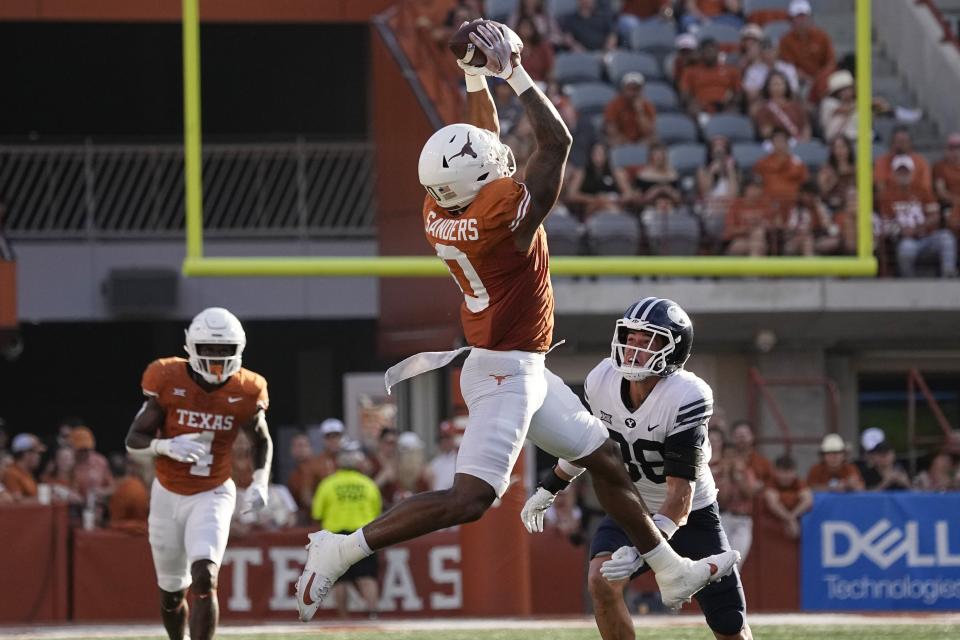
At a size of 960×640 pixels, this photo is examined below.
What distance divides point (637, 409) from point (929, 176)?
27.9ft

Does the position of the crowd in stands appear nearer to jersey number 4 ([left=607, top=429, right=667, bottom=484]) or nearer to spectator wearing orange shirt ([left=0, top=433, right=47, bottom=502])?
spectator wearing orange shirt ([left=0, top=433, right=47, bottom=502])

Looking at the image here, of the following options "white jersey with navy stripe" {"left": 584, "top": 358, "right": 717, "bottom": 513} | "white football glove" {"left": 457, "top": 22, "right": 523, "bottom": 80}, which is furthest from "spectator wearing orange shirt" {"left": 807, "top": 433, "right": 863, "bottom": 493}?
"white football glove" {"left": 457, "top": 22, "right": 523, "bottom": 80}

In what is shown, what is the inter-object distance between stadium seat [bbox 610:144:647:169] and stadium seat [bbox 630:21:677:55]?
5.24 ft

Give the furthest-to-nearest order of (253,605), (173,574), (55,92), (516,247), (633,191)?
(55,92), (633,191), (253,605), (173,574), (516,247)

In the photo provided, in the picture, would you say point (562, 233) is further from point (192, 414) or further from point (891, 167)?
point (192, 414)

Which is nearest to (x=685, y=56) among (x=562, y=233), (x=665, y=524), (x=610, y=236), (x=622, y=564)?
(x=610, y=236)

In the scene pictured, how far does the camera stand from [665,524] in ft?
18.9

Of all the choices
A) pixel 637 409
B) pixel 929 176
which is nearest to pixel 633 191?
pixel 929 176

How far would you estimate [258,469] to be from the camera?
7.79 m

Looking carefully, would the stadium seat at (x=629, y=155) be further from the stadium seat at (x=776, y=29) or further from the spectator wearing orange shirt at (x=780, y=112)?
the stadium seat at (x=776, y=29)

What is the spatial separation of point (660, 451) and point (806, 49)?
947cm

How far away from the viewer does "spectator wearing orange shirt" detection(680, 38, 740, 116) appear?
47.6 feet

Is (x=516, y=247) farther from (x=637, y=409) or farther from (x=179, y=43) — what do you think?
(x=179, y=43)

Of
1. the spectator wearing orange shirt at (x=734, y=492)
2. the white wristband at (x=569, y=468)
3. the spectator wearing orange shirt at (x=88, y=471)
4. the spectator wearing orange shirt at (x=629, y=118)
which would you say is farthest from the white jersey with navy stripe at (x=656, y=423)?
the spectator wearing orange shirt at (x=629, y=118)
